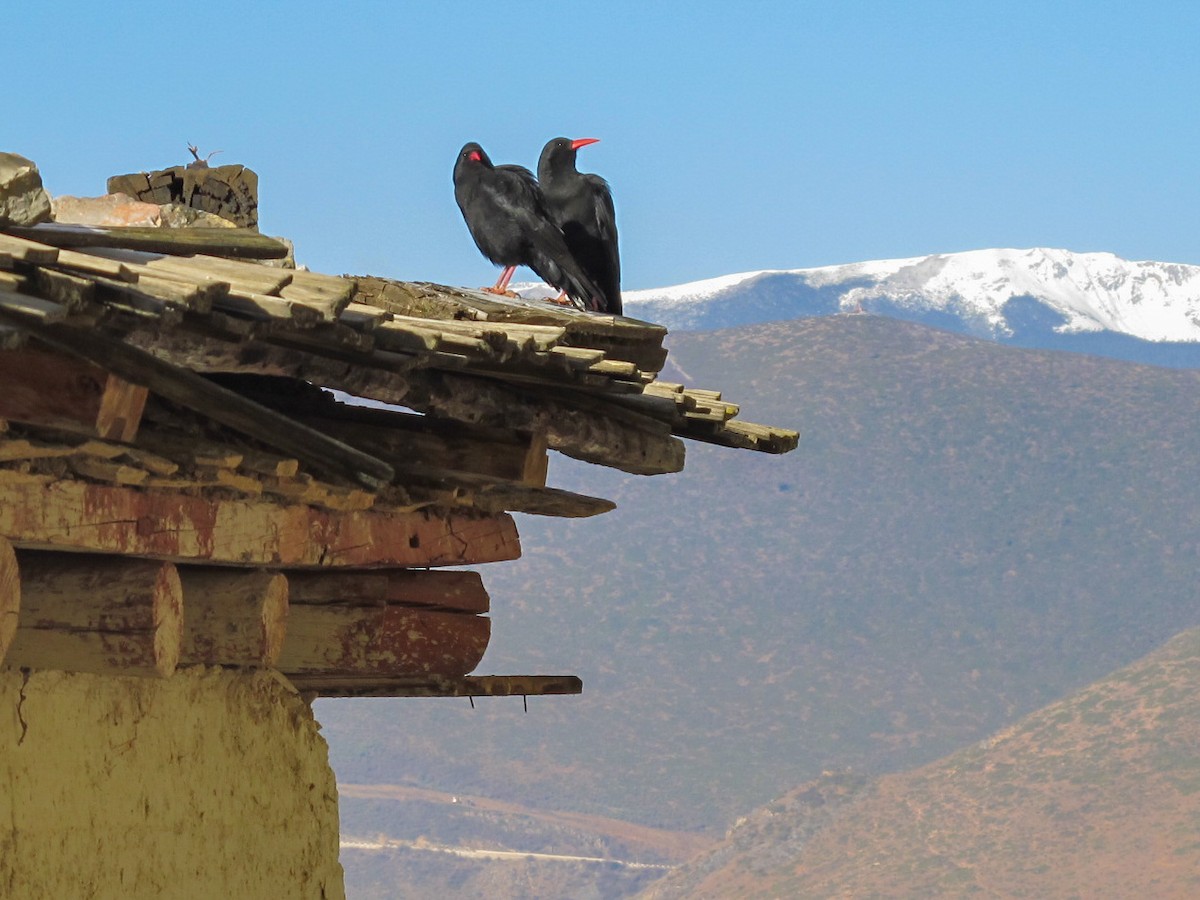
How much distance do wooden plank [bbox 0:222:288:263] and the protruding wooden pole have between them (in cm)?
67

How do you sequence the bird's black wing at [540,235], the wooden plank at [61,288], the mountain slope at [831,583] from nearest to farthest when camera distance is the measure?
1. the wooden plank at [61,288]
2. the bird's black wing at [540,235]
3. the mountain slope at [831,583]

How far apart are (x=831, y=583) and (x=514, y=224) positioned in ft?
385

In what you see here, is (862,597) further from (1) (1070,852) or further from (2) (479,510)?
(2) (479,510)

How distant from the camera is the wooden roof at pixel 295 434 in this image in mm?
4242

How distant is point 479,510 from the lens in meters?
6.06

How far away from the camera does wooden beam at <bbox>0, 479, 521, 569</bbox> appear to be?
179 inches

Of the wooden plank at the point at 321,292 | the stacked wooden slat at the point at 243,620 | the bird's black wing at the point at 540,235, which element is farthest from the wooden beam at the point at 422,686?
the bird's black wing at the point at 540,235

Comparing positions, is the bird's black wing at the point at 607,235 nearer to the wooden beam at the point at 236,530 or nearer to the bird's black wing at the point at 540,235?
the bird's black wing at the point at 540,235

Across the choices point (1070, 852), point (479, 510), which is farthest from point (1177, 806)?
point (479, 510)

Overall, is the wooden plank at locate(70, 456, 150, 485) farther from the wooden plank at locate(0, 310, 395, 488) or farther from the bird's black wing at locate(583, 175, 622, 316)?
the bird's black wing at locate(583, 175, 622, 316)

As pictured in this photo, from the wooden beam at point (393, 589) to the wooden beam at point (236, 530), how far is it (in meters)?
0.10

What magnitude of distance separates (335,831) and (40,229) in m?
2.15

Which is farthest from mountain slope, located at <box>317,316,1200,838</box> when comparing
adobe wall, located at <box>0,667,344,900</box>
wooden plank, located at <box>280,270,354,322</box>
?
wooden plank, located at <box>280,270,354,322</box>

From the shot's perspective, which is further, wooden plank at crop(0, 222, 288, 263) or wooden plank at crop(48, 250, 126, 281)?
wooden plank at crop(0, 222, 288, 263)
